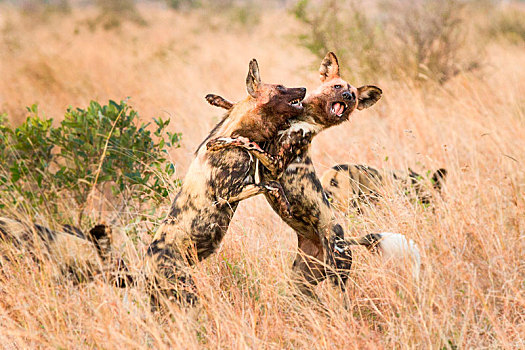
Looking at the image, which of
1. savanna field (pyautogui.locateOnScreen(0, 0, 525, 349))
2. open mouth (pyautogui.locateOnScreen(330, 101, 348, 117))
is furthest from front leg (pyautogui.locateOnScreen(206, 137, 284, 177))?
savanna field (pyautogui.locateOnScreen(0, 0, 525, 349))

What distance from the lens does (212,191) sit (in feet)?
9.48

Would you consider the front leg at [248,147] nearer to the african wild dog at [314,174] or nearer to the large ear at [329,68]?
the african wild dog at [314,174]

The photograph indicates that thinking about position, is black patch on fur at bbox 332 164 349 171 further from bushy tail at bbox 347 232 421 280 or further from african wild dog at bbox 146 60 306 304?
A: african wild dog at bbox 146 60 306 304

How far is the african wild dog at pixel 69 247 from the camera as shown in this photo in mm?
3668

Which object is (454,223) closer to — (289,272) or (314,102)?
(289,272)

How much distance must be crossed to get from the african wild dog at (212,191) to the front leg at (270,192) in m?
0.03

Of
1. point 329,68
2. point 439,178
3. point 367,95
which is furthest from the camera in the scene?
point 439,178

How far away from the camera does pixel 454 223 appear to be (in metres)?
4.20

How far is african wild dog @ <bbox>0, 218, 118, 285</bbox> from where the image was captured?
367 cm

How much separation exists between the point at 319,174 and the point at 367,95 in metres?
2.64

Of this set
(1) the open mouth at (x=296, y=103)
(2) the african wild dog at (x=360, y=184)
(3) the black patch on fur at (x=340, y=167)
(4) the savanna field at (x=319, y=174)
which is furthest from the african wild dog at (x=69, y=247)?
(3) the black patch on fur at (x=340, y=167)

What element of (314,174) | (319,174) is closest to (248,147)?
(314,174)

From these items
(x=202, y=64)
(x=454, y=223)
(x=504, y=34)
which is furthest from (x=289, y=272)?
(x=504, y=34)

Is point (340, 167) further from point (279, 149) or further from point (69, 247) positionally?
point (69, 247)
